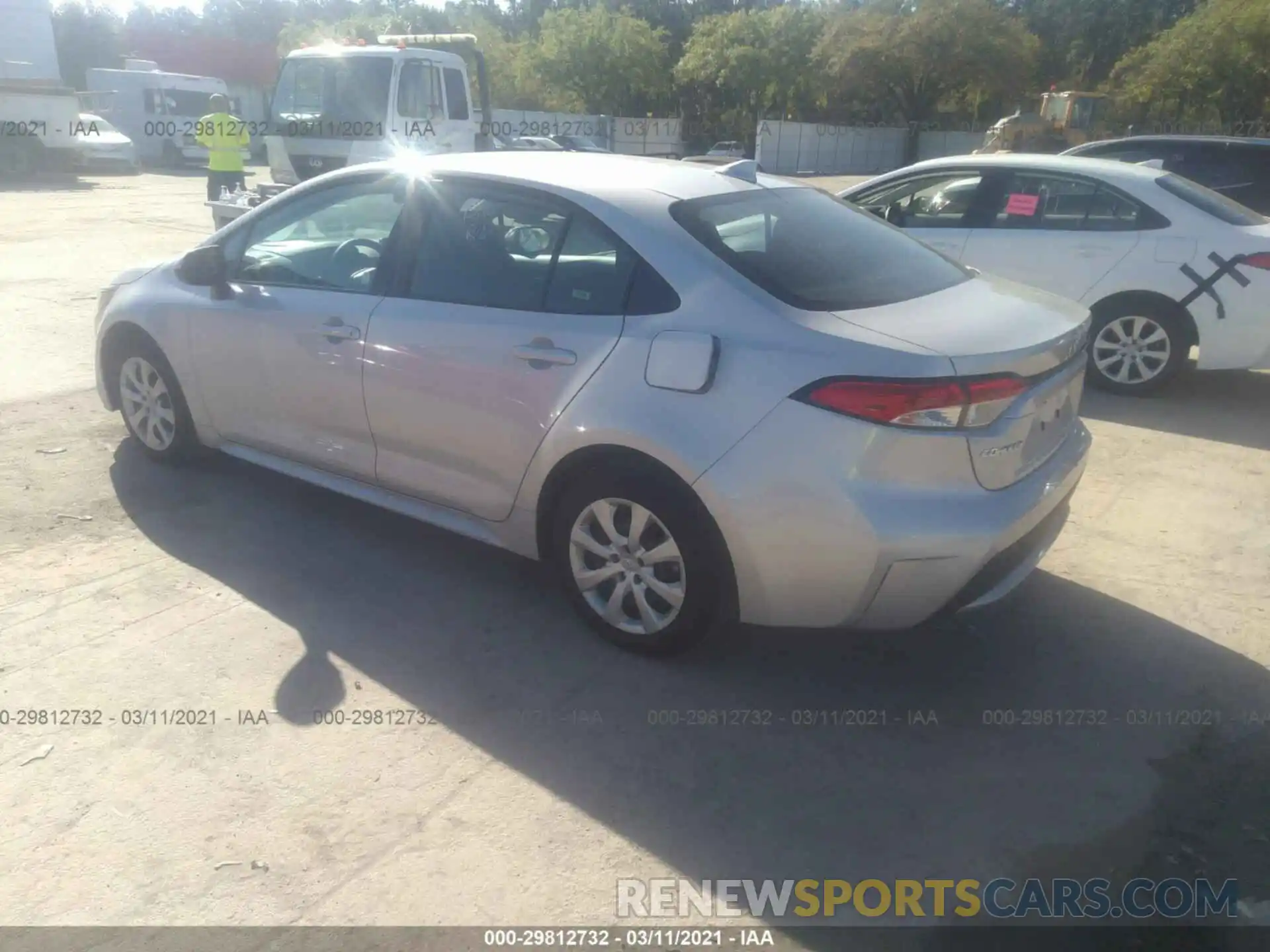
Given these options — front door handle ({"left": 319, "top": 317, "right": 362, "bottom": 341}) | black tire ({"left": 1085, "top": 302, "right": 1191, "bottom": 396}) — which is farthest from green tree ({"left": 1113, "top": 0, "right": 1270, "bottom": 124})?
front door handle ({"left": 319, "top": 317, "right": 362, "bottom": 341})

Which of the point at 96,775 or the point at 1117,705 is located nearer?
the point at 96,775

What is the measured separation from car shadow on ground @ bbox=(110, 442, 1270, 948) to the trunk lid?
80 cm

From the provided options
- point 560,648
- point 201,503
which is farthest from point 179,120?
point 560,648

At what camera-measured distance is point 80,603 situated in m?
4.01

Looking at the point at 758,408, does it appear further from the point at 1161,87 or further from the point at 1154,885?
the point at 1161,87

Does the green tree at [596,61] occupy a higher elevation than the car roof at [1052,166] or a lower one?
higher

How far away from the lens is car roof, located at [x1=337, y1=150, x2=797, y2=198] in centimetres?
386

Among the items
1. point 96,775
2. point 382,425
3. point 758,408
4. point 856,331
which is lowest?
point 96,775

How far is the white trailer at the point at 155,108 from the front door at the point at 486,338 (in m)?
29.1

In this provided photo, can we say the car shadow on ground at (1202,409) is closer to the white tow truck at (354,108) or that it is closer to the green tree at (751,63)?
the white tow truck at (354,108)

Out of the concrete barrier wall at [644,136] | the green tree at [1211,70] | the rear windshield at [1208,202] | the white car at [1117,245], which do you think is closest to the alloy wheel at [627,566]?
the white car at [1117,245]

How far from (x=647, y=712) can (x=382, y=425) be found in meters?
1.59

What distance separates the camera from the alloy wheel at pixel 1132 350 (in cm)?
695

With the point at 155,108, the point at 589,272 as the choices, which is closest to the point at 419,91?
A: the point at 589,272
